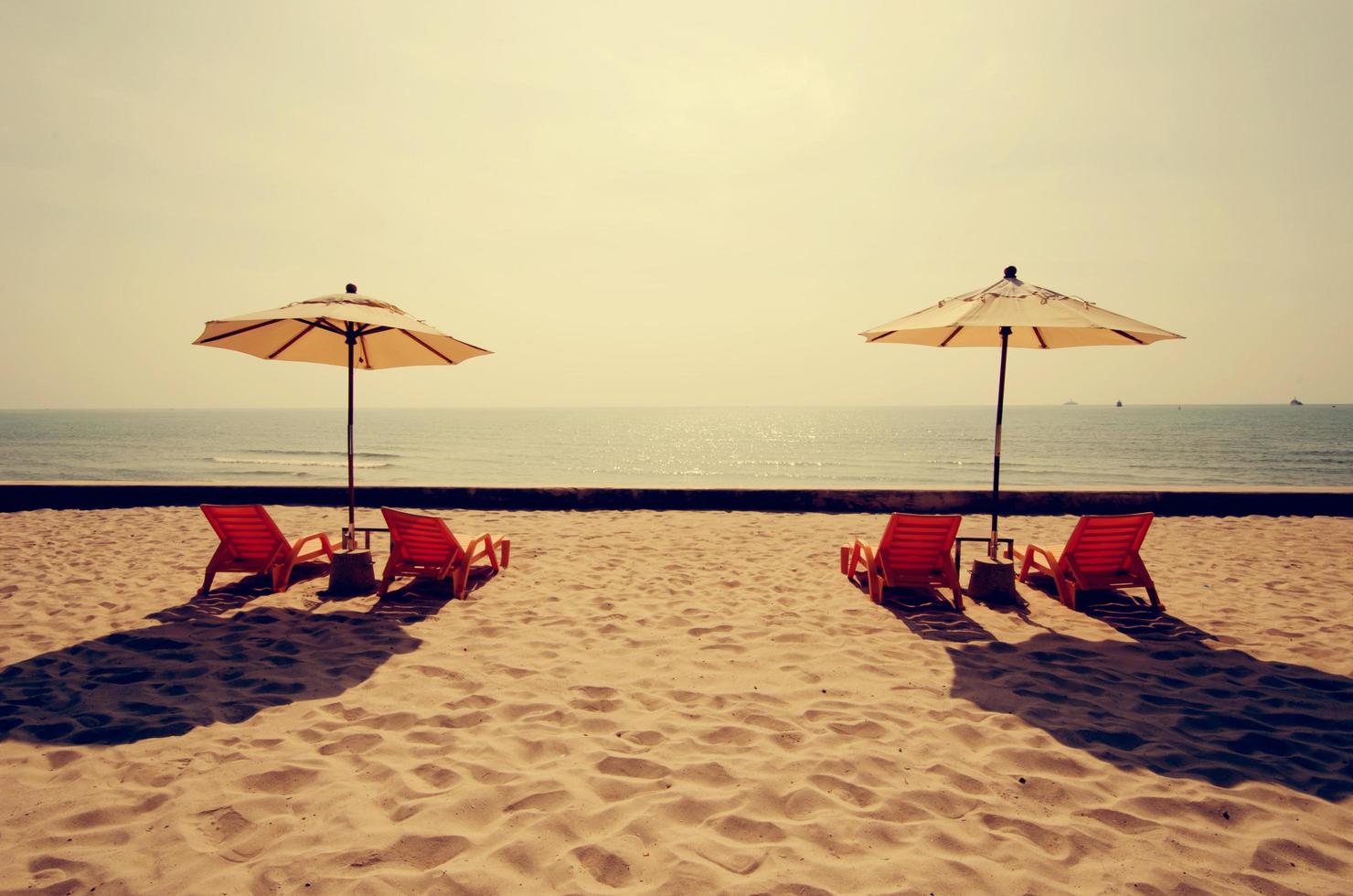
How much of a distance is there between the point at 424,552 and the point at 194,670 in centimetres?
189

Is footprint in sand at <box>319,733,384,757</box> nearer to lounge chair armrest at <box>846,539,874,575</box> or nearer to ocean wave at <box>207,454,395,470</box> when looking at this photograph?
lounge chair armrest at <box>846,539,874,575</box>

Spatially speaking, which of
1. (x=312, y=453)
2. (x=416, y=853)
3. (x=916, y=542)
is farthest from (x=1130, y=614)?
(x=312, y=453)

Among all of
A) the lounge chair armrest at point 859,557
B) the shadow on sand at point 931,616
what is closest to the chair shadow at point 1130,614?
the shadow on sand at point 931,616

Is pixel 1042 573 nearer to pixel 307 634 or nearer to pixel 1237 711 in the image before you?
pixel 1237 711

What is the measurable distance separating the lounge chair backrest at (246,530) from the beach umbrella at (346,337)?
602mm

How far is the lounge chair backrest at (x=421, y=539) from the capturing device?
17.8 feet

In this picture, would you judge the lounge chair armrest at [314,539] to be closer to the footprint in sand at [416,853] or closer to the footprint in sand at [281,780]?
the footprint in sand at [281,780]

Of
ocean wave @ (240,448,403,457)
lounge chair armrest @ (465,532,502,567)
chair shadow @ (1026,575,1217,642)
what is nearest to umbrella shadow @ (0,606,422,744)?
lounge chair armrest @ (465,532,502,567)

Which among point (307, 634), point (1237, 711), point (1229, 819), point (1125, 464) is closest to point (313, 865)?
point (307, 634)

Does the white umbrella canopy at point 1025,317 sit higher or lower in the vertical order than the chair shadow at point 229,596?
higher

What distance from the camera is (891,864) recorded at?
7.36 feet

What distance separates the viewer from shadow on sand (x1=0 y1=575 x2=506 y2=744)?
10.5 feet

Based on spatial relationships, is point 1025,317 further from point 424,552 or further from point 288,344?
point 288,344

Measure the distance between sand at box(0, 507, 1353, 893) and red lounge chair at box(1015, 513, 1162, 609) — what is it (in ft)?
0.83
